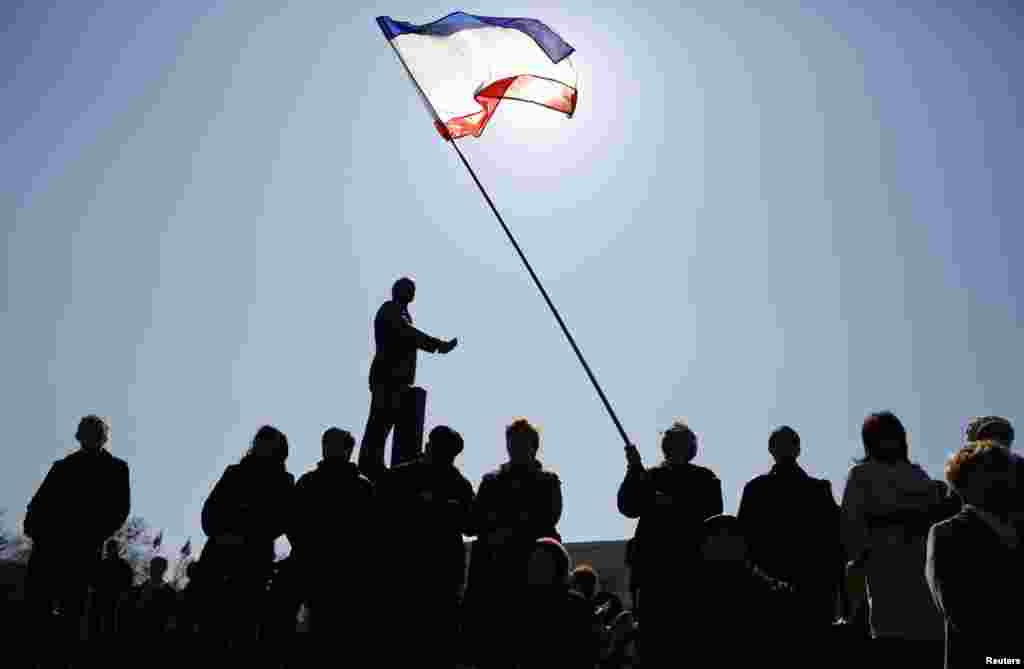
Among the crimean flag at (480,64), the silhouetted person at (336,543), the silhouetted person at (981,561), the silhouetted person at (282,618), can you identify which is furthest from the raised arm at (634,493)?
the crimean flag at (480,64)

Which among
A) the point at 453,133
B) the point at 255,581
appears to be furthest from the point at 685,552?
the point at 453,133

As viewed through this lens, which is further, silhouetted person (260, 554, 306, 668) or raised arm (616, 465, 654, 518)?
raised arm (616, 465, 654, 518)

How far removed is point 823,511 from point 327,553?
334 centimetres

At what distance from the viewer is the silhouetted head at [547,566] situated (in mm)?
5422

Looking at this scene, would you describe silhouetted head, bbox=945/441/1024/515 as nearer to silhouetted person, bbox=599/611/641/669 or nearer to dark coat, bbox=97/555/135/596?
silhouetted person, bbox=599/611/641/669

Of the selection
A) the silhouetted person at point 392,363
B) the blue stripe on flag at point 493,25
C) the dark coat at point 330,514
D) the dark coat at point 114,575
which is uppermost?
the blue stripe on flag at point 493,25

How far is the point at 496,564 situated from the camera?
568 centimetres

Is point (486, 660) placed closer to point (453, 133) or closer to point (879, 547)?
point (879, 547)

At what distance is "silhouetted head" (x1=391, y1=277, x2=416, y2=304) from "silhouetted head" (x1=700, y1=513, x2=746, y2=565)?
A: 4.67 meters

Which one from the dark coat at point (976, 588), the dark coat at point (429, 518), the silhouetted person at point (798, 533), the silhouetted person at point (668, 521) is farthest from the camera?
the silhouetted person at point (798, 533)

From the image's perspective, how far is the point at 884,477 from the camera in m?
5.29

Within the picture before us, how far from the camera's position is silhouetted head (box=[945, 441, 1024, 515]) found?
12.0 feet

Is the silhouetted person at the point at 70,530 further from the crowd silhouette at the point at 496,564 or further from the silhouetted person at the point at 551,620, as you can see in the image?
the silhouetted person at the point at 551,620

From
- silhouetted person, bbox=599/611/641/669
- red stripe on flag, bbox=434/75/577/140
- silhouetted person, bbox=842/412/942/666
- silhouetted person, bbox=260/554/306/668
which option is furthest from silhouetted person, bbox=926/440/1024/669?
red stripe on flag, bbox=434/75/577/140
